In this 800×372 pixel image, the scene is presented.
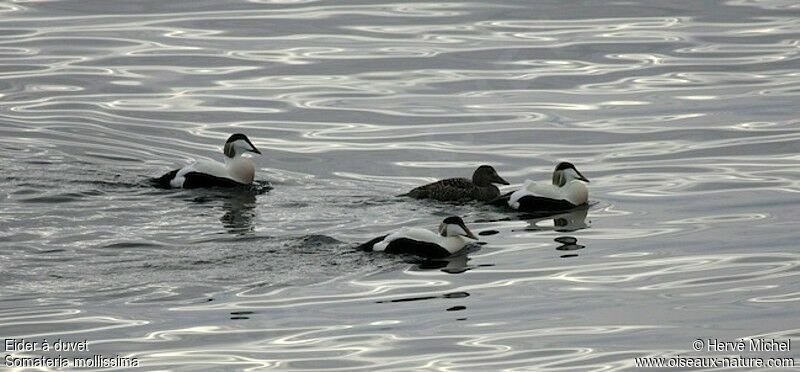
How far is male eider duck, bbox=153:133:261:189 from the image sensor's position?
18219mm

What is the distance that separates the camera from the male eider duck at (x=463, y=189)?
58.3 feet

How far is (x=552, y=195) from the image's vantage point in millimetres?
17562

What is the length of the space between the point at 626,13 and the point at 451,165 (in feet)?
34.2

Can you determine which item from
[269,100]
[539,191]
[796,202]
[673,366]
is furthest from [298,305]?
[269,100]

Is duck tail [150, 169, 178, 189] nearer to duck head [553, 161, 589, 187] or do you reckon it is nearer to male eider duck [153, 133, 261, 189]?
male eider duck [153, 133, 261, 189]

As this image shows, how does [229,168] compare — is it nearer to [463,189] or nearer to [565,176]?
[463,189]

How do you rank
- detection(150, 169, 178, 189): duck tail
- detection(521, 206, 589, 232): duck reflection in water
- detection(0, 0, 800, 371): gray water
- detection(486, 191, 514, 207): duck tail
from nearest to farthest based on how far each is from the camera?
detection(0, 0, 800, 371): gray water, detection(521, 206, 589, 232): duck reflection in water, detection(486, 191, 514, 207): duck tail, detection(150, 169, 178, 189): duck tail

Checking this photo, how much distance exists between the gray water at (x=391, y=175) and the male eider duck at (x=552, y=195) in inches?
7.8

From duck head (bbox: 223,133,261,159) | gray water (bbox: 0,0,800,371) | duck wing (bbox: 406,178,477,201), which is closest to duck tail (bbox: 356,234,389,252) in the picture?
gray water (bbox: 0,0,800,371)

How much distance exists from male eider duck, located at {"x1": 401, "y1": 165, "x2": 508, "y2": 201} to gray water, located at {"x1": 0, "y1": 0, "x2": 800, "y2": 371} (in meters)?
0.28

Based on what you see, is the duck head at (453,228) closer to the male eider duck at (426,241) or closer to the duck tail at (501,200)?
the male eider duck at (426,241)

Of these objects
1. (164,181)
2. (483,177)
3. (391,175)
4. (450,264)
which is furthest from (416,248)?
(391,175)

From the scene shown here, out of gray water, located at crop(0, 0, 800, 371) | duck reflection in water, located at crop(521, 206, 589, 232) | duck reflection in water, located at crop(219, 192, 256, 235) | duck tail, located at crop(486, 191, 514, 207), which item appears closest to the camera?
gray water, located at crop(0, 0, 800, 371)

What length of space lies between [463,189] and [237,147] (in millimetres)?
2705
